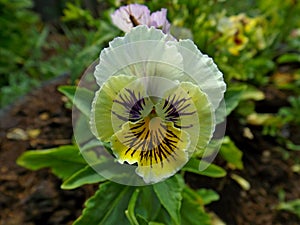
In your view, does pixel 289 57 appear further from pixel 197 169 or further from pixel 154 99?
pixel 154 99

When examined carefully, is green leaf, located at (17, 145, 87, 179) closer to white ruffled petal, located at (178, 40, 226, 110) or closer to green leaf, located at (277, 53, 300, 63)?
white ruffled petal, located at (178, 40, 226, 110)

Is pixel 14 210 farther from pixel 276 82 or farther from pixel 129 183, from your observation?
pixel 276 82

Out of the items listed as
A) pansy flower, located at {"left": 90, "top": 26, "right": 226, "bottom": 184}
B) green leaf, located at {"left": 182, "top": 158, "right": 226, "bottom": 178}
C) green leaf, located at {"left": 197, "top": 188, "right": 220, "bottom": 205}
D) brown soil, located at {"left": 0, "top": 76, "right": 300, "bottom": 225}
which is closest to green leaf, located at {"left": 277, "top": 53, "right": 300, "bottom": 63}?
brown soil, located at {"left": 0, "top": 76, "right": 300, "bottom": 225}

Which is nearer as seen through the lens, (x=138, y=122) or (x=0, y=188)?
(x=138, y=122)

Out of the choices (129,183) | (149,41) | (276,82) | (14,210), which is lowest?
(14,210)

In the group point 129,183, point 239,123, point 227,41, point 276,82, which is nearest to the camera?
point 129,183

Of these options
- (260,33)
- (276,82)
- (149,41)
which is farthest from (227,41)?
(149,41)

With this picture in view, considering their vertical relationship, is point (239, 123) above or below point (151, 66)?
below

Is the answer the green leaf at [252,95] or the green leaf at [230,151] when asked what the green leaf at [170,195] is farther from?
the green leaf at [252,95]
